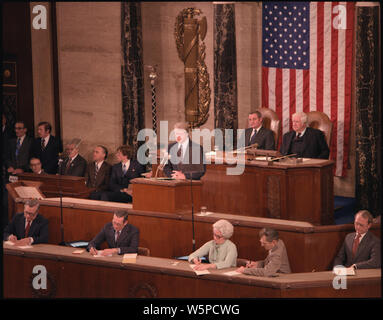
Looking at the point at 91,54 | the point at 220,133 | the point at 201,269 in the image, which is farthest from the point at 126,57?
the point at 201,269

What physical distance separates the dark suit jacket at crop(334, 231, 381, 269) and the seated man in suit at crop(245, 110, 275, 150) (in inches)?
112

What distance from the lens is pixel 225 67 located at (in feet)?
38.6

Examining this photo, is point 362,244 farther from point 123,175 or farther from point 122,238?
point 123,175

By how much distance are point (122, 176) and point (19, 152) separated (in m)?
2.14

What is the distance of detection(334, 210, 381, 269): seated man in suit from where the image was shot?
24.9ft

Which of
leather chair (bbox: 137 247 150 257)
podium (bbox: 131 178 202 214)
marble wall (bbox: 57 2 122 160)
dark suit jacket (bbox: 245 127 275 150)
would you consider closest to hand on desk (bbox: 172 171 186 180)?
podium (bbox: 131 178 202 214)

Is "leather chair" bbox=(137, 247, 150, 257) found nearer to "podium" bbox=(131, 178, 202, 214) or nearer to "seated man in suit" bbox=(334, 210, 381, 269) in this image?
"podium" bbox=(131, 178, 202, 214)

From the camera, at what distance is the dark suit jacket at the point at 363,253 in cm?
759

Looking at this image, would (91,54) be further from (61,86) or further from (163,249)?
(163,249)

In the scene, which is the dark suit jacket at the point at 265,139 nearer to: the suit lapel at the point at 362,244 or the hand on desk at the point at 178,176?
the hand on desk at the point at 178,176

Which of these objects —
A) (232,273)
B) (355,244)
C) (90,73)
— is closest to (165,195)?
(232,273)

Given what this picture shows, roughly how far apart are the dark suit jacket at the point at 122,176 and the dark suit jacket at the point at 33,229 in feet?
6.12

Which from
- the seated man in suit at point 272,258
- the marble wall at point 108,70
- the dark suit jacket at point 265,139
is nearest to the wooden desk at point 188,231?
the seated man in suit at point 272,258

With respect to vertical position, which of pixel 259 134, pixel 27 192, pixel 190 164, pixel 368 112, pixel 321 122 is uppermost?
pixel 368 112
